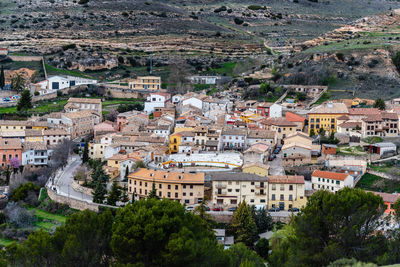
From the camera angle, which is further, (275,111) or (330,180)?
(275,111)

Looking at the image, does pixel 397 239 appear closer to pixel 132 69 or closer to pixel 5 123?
pixel 5 123

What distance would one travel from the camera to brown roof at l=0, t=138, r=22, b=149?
1657 inches

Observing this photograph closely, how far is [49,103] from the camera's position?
2256 inches

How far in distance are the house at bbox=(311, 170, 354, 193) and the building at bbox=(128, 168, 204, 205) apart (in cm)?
643

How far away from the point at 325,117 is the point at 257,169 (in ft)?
39.8

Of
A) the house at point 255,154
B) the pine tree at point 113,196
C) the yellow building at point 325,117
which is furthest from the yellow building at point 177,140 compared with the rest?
the yellow building at point 325,117

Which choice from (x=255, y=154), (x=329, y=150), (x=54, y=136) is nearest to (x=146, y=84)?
(x=54, y=136)

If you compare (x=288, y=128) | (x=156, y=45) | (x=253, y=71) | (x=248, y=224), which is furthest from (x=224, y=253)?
(x=156, y=45)

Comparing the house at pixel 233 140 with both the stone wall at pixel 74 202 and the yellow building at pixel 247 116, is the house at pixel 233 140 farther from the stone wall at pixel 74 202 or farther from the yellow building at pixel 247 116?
the stone wall at pixel 74 202

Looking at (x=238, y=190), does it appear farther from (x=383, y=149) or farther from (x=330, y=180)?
(x=383, y=149)

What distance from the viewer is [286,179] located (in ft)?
114

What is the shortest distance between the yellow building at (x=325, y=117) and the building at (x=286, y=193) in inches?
483

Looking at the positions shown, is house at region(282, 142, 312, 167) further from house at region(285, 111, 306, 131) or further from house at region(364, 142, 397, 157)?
house at region(285, 111, 306, 131)

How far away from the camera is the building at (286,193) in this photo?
34250 millimetres
